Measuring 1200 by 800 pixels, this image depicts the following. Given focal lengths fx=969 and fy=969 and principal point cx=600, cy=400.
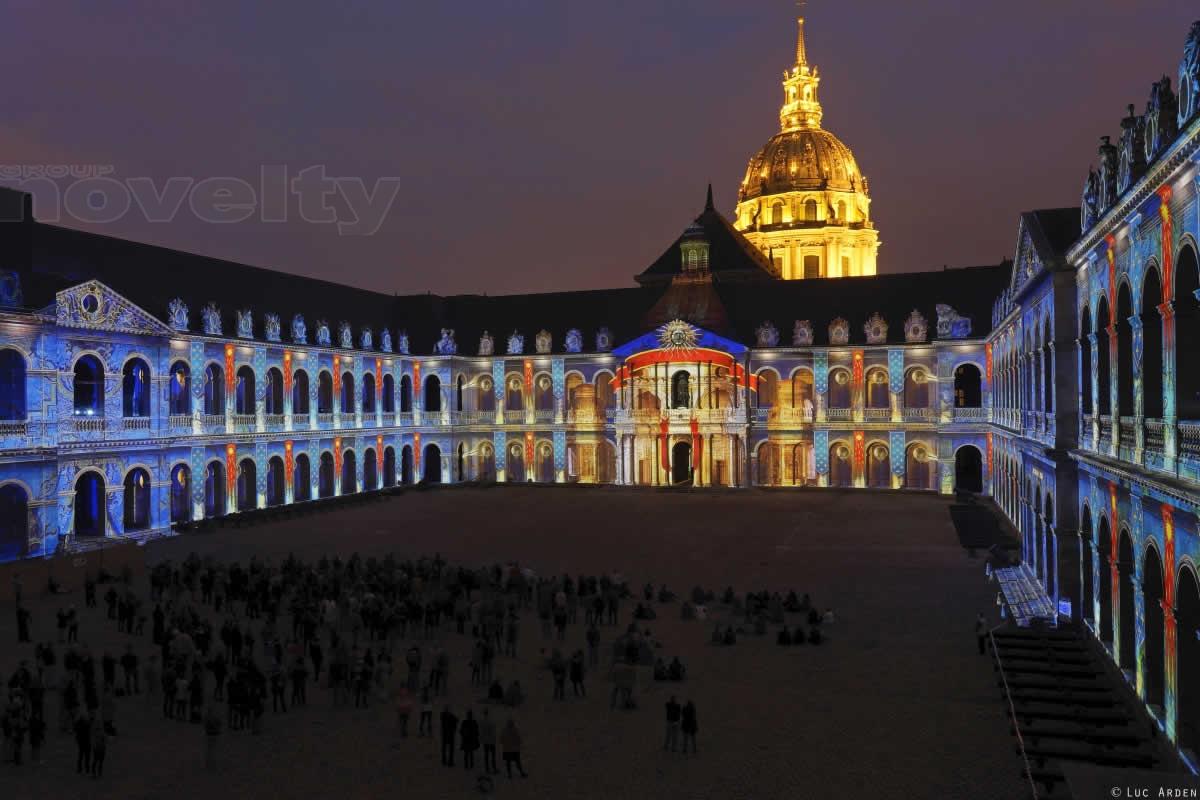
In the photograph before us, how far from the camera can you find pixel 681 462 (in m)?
68.8

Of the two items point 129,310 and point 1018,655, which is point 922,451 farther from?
point 129,310

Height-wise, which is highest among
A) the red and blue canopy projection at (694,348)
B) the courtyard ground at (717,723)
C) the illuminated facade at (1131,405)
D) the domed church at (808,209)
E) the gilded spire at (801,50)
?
the gilded spire at (801,50)

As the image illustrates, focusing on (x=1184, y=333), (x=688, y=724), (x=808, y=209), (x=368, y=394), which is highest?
(x=808, y=209)

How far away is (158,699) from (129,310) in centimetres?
2842

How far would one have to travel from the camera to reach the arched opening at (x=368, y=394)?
6638 cm

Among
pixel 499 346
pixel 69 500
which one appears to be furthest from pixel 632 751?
pixel 499 346

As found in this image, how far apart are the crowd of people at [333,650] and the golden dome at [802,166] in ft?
245

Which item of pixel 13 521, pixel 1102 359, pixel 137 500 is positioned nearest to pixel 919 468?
pixel 1102 359

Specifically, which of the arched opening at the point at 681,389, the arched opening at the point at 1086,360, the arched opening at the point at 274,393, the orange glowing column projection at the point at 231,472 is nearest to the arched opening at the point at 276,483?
the arched opening at the point at 274,393

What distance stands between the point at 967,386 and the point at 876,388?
5.65 meters

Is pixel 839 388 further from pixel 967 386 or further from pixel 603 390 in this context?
pixel 603 390

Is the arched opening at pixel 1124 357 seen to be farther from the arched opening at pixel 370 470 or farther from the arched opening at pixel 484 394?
the arched opening at pixel 484 394

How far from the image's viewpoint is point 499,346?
73.7 m

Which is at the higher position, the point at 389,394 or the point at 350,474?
the point at 389,394
